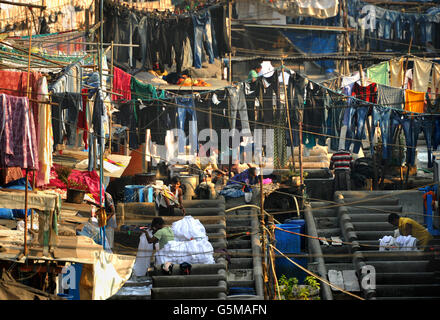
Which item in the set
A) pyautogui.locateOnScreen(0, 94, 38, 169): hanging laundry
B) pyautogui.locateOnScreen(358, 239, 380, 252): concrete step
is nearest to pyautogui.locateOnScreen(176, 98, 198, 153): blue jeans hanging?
pyautogui.locateOnScreen(358, 239, 380, 252): concrete step


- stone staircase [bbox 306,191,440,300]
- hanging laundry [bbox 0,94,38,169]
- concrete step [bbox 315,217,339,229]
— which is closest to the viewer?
hanging laundry [bbox 0,94,38,169]

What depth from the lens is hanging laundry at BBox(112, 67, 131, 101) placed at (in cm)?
2202

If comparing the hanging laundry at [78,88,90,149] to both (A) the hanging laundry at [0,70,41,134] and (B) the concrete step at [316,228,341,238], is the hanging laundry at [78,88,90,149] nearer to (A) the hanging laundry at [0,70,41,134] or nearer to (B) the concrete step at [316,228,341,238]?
(A) the hanging laundry at [0,70,41,134]

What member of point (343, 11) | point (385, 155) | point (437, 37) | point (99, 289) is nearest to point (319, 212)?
point (385, 155)

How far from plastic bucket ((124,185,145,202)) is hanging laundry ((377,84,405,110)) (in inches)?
286

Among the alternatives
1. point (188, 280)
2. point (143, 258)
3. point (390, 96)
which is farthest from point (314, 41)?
point (188, 280)

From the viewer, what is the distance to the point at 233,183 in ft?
73.2

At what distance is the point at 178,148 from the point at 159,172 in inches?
118

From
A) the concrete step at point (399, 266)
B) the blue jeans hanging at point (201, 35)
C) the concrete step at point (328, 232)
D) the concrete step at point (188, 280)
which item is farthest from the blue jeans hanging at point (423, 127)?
the blue jeans hanging at point (201, 35)

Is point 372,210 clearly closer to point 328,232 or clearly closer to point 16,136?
point 328,232

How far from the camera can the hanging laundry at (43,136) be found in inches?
624

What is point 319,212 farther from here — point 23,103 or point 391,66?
point 23,103

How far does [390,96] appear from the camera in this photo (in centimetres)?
2259

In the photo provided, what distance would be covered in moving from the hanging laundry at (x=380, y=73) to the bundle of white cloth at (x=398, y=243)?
7.20 metres
